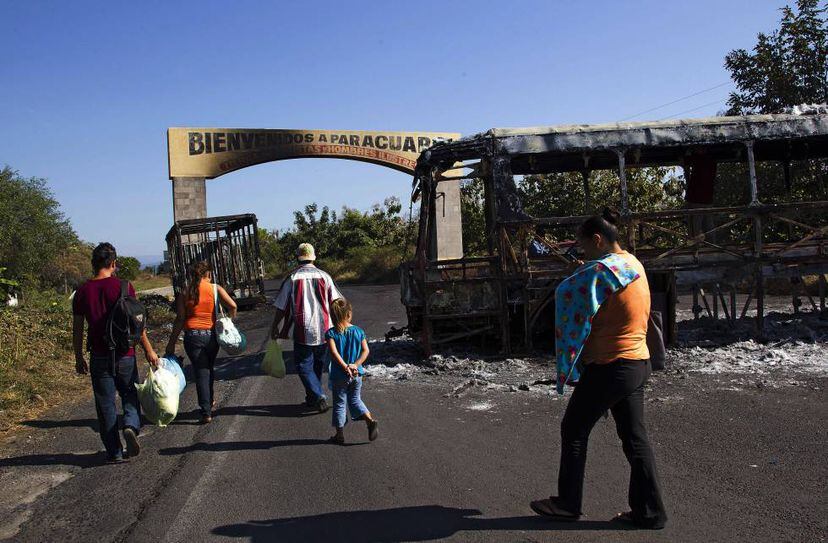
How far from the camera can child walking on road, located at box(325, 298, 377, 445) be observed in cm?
586

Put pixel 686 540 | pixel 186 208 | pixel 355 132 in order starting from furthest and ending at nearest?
1. pixel 355 132
2. pixel 186 208
3. pixel 686 540

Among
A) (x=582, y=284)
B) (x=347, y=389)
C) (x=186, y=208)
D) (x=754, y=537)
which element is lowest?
(x=754, y=537)

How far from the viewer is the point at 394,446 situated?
5.80 metres

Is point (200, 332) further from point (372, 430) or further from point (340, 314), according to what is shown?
point (372, 430)

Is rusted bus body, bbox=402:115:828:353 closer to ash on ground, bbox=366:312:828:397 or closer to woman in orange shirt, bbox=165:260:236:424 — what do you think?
ash on ground, bbox=366:312:828:397

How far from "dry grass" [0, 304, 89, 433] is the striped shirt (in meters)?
3.12

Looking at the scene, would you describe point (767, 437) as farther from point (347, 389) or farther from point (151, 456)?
point (151, 456)

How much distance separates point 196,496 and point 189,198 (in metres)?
20.0

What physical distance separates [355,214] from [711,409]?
139 ft

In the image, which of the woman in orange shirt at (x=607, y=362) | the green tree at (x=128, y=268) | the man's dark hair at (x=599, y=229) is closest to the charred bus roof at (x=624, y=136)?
the man's dark hair at (x=599, y=229)

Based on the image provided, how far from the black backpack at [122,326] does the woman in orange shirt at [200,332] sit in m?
0.97

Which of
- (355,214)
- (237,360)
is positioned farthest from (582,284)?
(355,214)

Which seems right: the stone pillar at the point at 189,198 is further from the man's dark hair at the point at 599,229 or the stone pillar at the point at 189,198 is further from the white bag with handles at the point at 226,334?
the man's dark hair at the point at 599,229

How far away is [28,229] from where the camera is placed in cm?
3231
